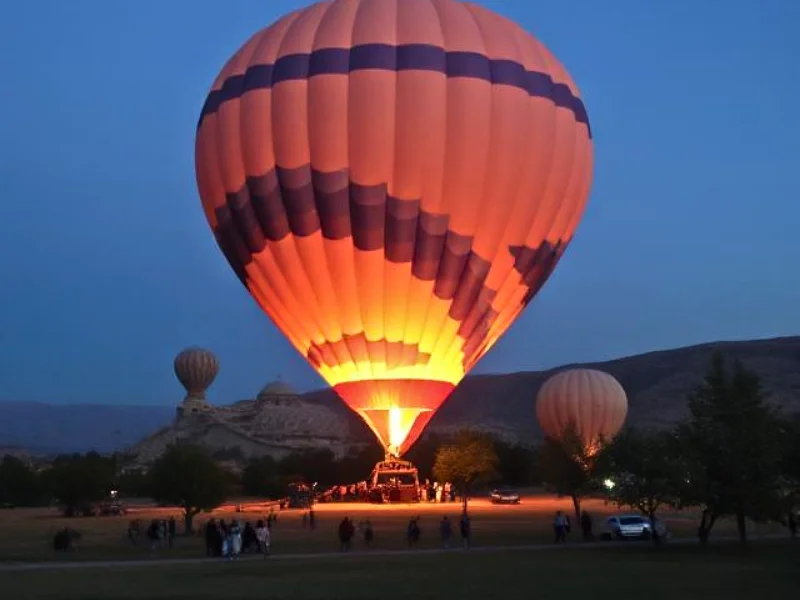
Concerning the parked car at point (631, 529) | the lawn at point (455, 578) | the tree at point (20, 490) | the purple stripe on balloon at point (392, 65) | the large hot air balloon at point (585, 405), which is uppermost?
the purple stripe on balloon at point (392, 65)

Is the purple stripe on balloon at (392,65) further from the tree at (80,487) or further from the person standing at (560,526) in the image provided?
the tree at (80,487)

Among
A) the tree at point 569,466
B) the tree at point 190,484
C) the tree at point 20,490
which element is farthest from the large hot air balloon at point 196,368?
the tree at point 190,484

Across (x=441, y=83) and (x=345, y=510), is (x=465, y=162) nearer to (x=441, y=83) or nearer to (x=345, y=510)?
(x=441, y=83)

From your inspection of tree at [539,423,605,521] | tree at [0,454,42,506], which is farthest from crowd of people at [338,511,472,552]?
tree at [0,454,42,506]

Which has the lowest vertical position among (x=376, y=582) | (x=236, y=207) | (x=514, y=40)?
(x=376, y=582)

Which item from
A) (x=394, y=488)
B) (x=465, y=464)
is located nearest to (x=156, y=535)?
(x=394, y=488)

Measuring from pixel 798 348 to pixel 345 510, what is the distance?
158 meters

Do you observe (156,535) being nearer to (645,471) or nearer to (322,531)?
(322,531)

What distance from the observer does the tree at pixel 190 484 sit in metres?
32.1

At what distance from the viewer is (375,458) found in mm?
76625

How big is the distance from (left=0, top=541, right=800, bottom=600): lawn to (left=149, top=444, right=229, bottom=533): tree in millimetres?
11664

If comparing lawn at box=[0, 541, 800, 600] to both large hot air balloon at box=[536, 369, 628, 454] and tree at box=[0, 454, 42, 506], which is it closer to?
large hot air balloon at box=[536, 369, 628, 454]

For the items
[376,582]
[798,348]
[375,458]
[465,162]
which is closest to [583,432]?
[375,458]

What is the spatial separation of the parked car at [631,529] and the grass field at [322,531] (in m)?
1.16
